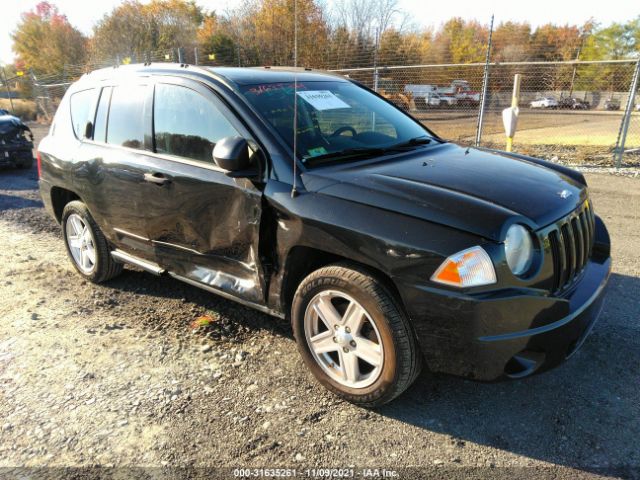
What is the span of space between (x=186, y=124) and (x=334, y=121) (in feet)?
3.38

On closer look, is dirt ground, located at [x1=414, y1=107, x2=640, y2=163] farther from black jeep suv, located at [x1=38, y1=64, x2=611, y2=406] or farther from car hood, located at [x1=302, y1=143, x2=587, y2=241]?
black jeep suv, located at [x1=38, y1=64, x2=611, y2=406]

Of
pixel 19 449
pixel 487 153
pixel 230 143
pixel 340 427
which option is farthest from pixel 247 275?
pixel 487 153

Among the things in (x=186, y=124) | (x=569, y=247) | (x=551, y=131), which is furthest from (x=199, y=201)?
(x=551, y=131)

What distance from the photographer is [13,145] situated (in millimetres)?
10484

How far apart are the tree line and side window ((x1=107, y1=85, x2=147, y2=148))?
2130 mm

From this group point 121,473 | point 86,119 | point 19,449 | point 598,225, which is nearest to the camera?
point 121,473

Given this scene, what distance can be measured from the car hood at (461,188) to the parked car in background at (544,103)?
16.9 meters

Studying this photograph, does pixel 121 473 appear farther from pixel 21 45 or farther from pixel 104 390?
pixel 21 45

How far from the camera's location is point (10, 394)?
10.00 feet

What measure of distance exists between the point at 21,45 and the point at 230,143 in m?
54.4

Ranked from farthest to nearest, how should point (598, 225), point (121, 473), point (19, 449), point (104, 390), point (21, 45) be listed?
point (21, 45) → point (598, 225) → point (104, 390) → point (19, 449) → point (121, 473)

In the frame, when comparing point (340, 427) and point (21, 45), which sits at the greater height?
point (21, 45)

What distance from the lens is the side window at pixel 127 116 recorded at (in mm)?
3748

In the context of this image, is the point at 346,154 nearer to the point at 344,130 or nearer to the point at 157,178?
the point at 344,130
